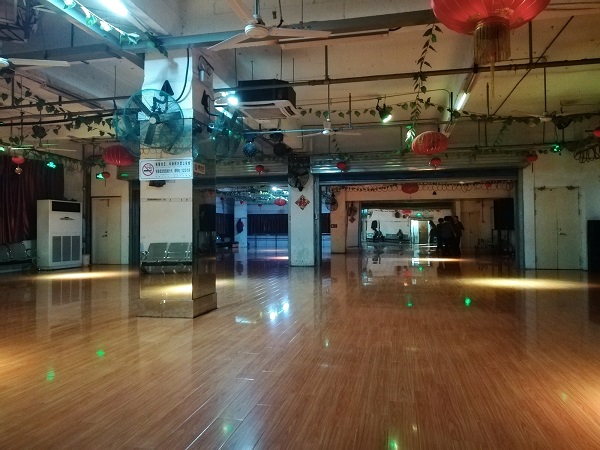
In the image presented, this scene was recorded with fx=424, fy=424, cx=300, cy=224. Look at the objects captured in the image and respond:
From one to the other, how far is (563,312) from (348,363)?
326 cm

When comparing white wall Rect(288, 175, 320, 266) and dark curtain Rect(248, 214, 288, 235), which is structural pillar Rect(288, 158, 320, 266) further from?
dark curtain Rect(248, 214, 288, 235)

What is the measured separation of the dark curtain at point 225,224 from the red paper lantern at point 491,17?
20.5 m

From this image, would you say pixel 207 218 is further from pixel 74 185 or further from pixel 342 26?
pixel 74 185

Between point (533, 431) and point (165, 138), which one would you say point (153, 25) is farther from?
point (533, 431)

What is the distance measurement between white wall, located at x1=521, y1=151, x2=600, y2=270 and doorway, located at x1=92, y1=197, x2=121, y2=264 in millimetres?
11121

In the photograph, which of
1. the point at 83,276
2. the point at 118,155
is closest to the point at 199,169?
the point at 118,155

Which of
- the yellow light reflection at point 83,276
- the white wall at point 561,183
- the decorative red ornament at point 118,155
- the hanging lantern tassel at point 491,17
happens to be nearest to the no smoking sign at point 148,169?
the decorative red ornament at point 118,155

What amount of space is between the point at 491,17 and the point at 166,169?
375 centimetres

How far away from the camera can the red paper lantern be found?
84.3 inches

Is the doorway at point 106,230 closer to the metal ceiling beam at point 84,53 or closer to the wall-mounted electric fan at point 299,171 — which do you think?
the wall-mounted electric fan at point 299,171

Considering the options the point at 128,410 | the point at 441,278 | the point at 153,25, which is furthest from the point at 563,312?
the point at 153,25

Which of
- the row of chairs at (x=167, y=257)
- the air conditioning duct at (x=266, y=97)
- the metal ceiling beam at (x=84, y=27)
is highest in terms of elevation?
the metal ceiling beam at (x=84, y=27)

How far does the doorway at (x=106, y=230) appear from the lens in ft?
40.8

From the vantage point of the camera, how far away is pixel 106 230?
12562mm
